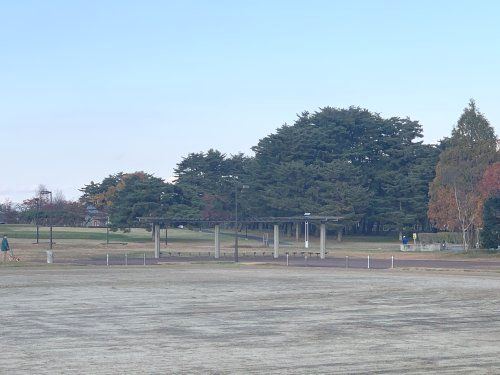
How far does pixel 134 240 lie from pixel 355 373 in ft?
338

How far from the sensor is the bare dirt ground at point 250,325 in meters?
19.4

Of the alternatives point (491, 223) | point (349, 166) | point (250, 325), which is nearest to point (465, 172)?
point (491, 223)

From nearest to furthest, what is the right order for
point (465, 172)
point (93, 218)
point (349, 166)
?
point (465, 172) < point (349, 166) < point (93, 218)

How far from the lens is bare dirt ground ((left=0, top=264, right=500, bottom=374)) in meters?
19.4

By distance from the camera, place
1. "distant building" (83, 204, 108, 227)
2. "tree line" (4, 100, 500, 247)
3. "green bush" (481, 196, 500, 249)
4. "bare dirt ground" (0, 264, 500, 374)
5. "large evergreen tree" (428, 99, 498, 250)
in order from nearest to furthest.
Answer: "bare dirt ground" (0, 264, 500, 374) → "green bush" (481, 196, 500, 249) → "large evergreen tree" (428, 99, 498, 250) → "tree line" (4, 100, 500, 247) → "distant building" (83, 204, 108, 227)

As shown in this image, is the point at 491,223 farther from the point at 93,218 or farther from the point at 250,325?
the point at 93,218

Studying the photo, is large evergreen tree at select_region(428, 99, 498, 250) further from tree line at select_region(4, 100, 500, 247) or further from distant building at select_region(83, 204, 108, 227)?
distant building at select_region(83, 204, 108, 227)

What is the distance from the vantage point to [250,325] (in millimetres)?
26734

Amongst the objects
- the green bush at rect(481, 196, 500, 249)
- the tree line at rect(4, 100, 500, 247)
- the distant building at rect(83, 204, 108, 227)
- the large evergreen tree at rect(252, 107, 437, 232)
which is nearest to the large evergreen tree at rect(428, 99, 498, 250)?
the green bush at rect(481, 196, 500, 249)

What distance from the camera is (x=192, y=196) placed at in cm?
12825

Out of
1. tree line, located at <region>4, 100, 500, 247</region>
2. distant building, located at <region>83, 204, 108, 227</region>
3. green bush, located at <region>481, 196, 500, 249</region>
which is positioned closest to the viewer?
green bush, located at <region>481, 196, 500, 249</region>

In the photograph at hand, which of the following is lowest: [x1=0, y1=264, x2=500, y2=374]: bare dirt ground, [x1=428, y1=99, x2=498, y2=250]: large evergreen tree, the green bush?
[x1=0, y1=264, x2=500, y2=374]: bare dirt ground

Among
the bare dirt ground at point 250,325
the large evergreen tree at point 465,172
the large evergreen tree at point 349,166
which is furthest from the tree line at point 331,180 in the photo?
the bare dirt ground at point 250,325

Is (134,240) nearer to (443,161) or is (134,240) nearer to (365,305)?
(443,161)
